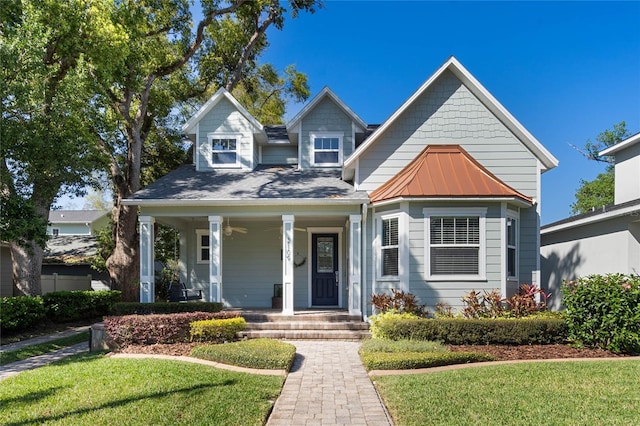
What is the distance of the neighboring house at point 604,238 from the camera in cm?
1169

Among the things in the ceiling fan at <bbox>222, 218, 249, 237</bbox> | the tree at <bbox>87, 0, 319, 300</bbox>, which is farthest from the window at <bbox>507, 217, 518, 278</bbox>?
the tree at <bbox>87, 0, 319, 300</bbox>

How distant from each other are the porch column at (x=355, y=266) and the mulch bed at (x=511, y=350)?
126 inches

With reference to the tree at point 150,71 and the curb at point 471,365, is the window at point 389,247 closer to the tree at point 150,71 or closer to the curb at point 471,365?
the curb at point 471,365

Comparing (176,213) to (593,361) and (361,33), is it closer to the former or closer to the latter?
(361,33)

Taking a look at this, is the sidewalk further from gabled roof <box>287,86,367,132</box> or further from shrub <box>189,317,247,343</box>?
gabled roof <box>287,86,367,132</box>

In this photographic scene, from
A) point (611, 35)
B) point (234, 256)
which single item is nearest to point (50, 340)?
point (234, 256)

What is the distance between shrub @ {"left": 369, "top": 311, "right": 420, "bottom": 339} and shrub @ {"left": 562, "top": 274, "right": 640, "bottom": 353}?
3.47m

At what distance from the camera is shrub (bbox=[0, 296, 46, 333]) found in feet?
38.3

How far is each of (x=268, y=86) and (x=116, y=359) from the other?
2425 cm

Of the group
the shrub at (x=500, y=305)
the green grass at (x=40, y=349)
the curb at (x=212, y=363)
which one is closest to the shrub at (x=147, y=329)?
the curb at (x=212, y=363)

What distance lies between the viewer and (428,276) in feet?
36.7

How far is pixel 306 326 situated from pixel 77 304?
8979 millimetres

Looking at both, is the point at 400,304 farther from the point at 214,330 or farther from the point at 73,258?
the point at 73,258

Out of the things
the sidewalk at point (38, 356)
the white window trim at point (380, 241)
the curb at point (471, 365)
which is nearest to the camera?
the curb at point (471, 365)
